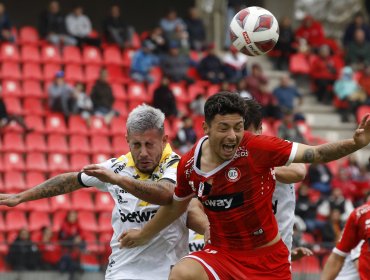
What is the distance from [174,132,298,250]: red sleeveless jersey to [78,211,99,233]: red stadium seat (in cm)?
1118

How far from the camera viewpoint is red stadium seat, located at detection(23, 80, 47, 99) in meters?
20.4

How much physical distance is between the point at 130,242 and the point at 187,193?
592 millimetres

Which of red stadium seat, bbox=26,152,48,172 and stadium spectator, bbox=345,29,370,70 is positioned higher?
stadium spectator, bbox=345,29,370,70

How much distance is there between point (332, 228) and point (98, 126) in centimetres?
516

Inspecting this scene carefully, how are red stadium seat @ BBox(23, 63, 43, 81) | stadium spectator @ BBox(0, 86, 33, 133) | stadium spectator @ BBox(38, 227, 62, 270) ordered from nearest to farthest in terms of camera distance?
1. stadium spectator @ BBox(38, 227, 62, 270)
2. stadium spectator @ BBox(0, 86, 33, 133)
3. red stadium seat @ BBox(23, 63, 43, 81)

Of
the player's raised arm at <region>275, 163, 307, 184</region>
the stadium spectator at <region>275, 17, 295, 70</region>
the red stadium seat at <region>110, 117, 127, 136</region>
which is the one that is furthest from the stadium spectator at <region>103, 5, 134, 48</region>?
the player's raised arm at <region>275, 163, 307, 184</region>

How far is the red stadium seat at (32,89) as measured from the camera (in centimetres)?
2036

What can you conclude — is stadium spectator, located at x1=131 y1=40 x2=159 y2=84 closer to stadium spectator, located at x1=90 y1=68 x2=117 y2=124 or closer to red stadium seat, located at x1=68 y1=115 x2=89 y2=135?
stadium spectator, located at x1=90 y1=68 x2=117 y2=124

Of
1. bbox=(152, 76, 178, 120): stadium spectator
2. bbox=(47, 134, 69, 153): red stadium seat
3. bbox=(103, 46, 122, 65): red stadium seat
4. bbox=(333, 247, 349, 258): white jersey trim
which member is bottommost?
bbox=(333, 247, 349, 258): white jersey trim

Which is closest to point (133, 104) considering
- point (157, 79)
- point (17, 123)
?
point (157, 79)

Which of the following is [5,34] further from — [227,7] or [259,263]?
[259,263]

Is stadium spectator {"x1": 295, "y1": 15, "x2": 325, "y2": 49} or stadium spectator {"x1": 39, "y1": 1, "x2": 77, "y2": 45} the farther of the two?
stadium spectator {"x1": 295, "y1": 15, "x2": 325, "y2": 49}

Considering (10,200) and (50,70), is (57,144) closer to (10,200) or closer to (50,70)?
(50,70)

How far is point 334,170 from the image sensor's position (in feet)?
70.7
